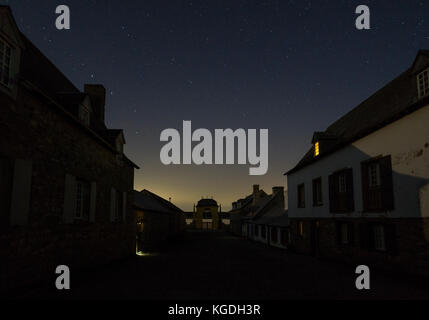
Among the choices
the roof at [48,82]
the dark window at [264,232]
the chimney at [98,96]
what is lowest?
the dark window at [264,232]

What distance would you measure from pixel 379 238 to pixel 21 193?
501 inches

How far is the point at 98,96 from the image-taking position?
1773 cm

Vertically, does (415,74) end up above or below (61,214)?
above

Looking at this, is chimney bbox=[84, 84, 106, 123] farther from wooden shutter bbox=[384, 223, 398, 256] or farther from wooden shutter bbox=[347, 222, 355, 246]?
wooden shutter bbox=[384, 223, 398, 256]

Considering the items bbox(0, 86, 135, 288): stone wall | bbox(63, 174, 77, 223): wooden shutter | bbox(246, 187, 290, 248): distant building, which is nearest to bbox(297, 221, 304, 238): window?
bbox(246, 187, 290, 248): distant building

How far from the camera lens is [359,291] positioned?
333 inches

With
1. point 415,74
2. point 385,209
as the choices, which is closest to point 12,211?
point 385,209

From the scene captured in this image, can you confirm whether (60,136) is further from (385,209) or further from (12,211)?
(385,209)

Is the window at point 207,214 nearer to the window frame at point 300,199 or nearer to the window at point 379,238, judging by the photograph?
the window frame at point 300,199

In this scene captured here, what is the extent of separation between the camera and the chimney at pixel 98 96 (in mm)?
17516

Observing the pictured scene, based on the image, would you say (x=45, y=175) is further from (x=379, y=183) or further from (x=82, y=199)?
(x=379, y=183)

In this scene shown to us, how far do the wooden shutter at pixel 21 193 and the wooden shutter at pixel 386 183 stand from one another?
1163 centimetres

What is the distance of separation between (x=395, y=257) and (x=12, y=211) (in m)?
12.0

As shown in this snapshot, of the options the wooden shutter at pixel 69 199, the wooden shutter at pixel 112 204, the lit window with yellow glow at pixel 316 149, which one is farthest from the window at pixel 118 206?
the lit window with yellow glow at pixel 316 149
